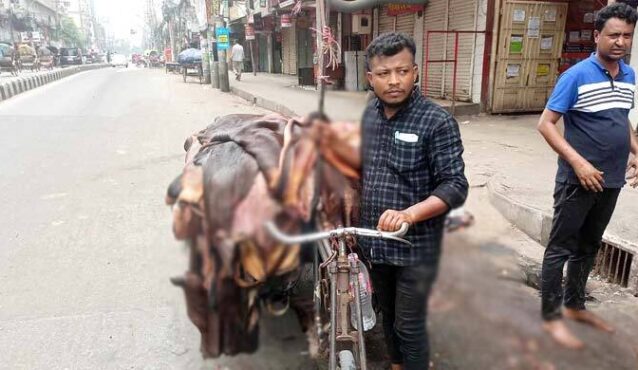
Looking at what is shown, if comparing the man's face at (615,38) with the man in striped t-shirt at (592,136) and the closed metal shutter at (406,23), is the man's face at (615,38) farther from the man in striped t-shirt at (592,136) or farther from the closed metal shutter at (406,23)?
the closed metal shutter at (406,23)

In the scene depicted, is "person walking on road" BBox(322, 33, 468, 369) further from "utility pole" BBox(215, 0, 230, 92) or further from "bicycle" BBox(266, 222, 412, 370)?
"utility pole" BBox(215, 0, 230, 92)

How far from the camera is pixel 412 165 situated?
1720 millimetres

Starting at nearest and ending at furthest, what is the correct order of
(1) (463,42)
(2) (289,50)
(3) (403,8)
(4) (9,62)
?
(1) (463,42) → (3) (403,8) → (2) (289,50) → (4) (9,62)

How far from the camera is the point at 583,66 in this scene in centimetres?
234

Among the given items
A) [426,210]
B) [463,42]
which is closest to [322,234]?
[426,210]

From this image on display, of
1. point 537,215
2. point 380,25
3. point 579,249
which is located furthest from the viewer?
point 380,25

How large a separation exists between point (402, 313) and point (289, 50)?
22.8m

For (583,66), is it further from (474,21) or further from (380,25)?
(380,25)

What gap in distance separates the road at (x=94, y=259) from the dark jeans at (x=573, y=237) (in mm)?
1379

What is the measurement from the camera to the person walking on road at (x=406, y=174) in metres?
1.57

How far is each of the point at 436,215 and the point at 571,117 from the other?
1.33m

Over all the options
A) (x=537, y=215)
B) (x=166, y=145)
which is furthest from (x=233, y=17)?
(x=537, y=215)

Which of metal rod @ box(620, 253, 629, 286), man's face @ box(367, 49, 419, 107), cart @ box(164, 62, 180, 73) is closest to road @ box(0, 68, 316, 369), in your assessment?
man's face @ box(367, 49, 419, 107)

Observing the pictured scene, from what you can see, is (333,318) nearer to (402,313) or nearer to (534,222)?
(402,313)
